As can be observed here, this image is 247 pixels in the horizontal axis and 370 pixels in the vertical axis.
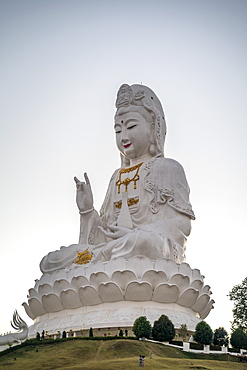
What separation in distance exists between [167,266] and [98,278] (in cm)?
181

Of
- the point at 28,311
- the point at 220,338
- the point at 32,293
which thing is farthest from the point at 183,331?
the point at 28,311

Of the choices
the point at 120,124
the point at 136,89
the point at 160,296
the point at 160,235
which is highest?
the point at 136,89

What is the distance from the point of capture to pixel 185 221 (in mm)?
17828

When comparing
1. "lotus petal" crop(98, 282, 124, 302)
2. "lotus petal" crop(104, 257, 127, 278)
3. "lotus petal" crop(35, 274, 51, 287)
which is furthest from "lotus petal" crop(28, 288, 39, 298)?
"lotus petal" crop(104, 257, 127, 278)

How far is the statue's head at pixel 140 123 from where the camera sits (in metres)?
19.3

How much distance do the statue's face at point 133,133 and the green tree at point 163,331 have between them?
682 cm

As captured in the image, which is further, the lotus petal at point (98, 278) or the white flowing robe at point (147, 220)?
the white flowing robe at point (147, 220)

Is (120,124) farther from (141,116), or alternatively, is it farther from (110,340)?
(110,340)

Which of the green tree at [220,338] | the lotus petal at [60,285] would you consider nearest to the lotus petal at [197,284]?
the green tree at [220,338]

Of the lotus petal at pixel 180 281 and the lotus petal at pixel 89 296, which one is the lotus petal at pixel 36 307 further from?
the lotus petal at pixel 180 281

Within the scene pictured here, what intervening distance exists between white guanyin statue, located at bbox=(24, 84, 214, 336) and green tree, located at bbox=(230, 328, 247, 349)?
1.29m

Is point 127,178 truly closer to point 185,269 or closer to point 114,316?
point 185,269

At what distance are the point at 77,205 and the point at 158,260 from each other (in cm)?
378

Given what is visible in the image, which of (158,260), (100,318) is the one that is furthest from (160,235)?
(100,318)
